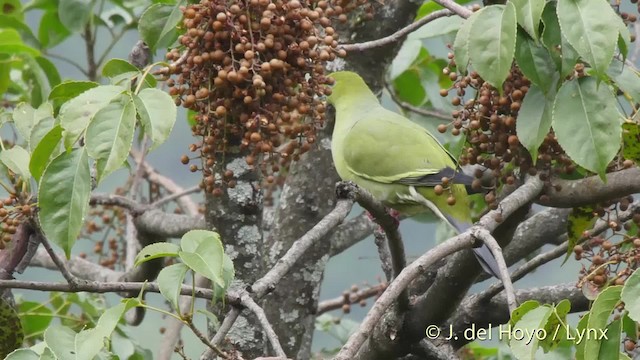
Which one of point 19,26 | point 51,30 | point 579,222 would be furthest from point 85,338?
point 51,30

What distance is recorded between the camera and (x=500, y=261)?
2.21 metres

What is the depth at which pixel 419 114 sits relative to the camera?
15.3 ft

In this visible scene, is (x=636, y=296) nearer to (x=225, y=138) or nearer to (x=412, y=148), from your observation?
(x=225, y=138)

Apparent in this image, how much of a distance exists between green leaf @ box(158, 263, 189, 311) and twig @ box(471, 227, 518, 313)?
610 mm

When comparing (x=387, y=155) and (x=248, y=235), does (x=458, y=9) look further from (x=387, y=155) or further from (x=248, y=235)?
(x=387, y=155)

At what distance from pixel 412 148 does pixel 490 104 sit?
99 cm

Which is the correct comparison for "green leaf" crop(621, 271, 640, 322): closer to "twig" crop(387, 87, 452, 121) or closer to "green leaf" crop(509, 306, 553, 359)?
"green leaf" crop(509, 306, 553, 359)

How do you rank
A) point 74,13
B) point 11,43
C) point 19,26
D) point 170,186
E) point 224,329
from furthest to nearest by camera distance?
point 170,186 < point 19,26 < point 74,13 < point 11,43 < point 224,329

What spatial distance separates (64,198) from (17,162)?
0.37 metres

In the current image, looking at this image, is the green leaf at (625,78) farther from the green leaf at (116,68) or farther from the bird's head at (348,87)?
the bird's head at (348,87)

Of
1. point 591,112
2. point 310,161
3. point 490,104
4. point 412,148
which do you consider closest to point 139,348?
point 310,161

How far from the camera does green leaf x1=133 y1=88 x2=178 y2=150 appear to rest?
2.11m

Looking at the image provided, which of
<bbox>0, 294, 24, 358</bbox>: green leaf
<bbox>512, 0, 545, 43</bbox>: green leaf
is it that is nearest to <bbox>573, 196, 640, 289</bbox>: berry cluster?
<bbox>512, 0, 545, 43</bbox>: green leaf

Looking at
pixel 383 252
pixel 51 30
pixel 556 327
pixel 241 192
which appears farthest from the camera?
pixel 51 30
